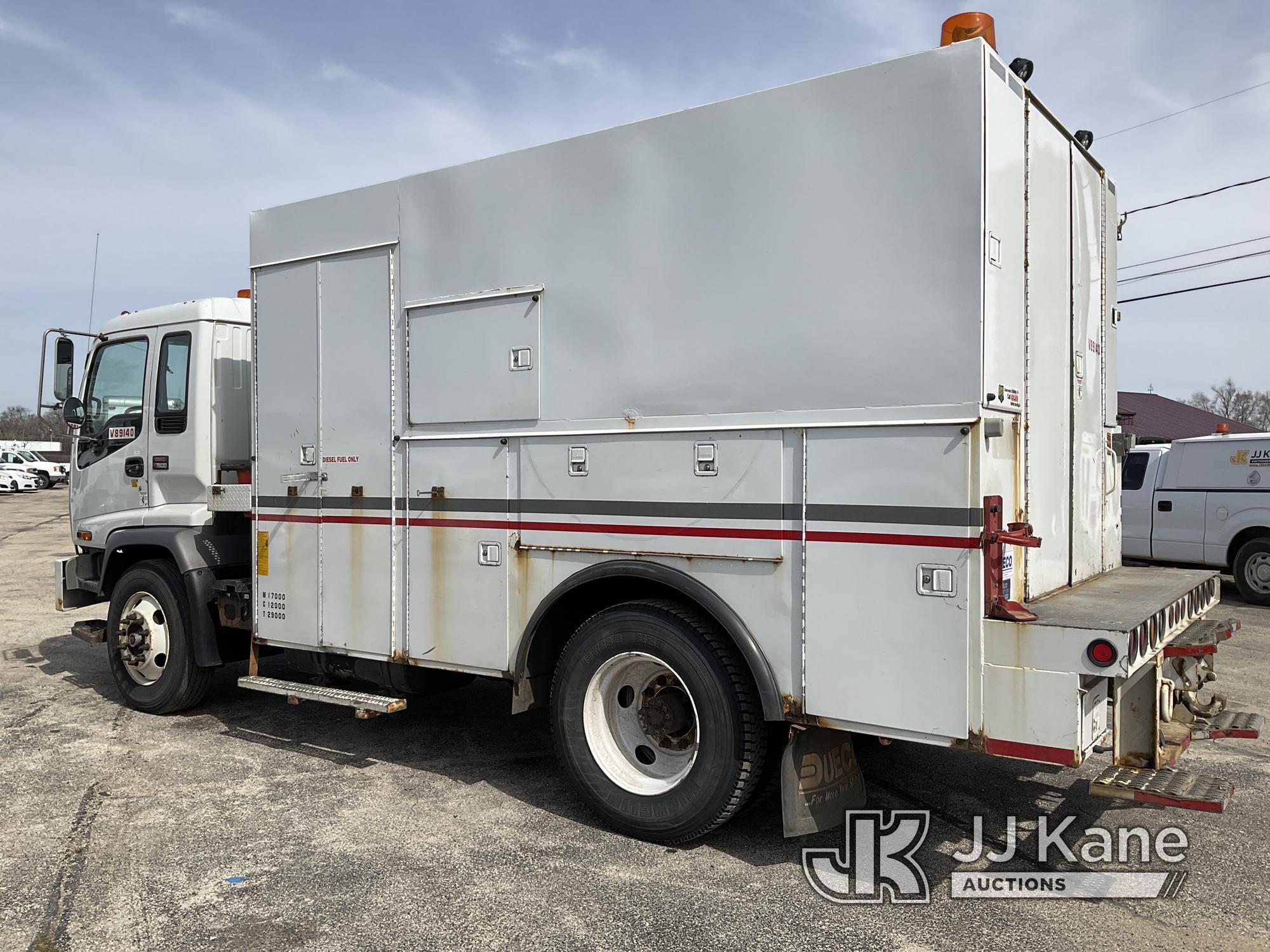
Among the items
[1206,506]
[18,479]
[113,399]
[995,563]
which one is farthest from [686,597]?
[18,479]

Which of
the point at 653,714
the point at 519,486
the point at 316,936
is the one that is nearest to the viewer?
the point at 316,936

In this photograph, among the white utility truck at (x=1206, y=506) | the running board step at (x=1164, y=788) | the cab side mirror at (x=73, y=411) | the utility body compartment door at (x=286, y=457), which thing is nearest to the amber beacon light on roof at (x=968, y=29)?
the running board step at (x=1164, y=788)

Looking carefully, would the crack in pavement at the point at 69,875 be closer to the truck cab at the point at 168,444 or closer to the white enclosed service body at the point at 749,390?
the white enclosed service body at the point at 749,390

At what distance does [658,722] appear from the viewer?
4.69 m

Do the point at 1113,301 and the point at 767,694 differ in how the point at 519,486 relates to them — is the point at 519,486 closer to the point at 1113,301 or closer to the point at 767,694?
the point at 767,694

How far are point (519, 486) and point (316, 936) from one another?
2.22 meters

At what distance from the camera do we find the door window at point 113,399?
7254 millimetres

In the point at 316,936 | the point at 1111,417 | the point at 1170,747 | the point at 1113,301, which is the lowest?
the point at 316,936

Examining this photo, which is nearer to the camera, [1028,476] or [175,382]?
[1028,476]

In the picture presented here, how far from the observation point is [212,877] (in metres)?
4.32

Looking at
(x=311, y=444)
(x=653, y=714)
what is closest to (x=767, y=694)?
(x=653, y=714)

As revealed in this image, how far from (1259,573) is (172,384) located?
12.0 m

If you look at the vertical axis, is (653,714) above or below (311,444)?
below

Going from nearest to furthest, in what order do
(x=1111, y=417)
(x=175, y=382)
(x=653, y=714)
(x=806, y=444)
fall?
(x=806, y=444) < (x=653, y=714) < (x=1111, y=417) < (x=175, y=382)
